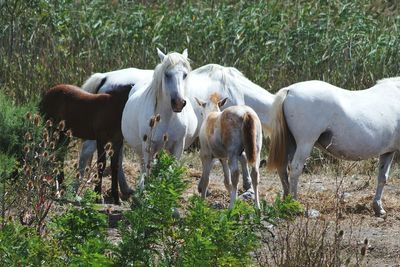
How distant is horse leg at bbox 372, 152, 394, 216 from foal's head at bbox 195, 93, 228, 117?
1.79m

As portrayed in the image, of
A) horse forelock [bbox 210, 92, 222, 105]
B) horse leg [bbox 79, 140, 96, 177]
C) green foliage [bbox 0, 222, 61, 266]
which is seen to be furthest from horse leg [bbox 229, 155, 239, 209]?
green foliage [bbox 0, 222, 61, 266]

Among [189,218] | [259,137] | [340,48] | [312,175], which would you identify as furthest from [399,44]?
[189,218]

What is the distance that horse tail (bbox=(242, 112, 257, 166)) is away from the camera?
1069cm

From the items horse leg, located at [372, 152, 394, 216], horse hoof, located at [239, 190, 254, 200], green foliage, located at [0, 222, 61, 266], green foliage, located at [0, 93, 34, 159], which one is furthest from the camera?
horse hoof, located at [239, 190, 254, 200]

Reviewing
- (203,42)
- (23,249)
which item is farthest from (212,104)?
(23,249)

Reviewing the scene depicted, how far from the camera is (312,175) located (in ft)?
45.5

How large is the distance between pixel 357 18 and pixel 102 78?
5.77 metres

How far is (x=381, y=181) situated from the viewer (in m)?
11.6

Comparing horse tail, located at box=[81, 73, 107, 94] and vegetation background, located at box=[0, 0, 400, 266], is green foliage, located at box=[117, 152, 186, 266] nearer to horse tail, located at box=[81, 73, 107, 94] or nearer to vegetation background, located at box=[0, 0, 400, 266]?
horse tail, located at box=[81, 73, 107, 94]

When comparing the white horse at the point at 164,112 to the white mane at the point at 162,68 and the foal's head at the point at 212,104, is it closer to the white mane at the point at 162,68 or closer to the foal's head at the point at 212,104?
the white mane at the point at 162,68

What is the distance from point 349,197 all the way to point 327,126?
1.41 metres

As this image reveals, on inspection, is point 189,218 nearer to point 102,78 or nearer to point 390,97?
point 390,97

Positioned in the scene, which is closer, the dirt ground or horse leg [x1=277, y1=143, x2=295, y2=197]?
the dirt ground

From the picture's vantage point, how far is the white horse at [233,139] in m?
10.7
